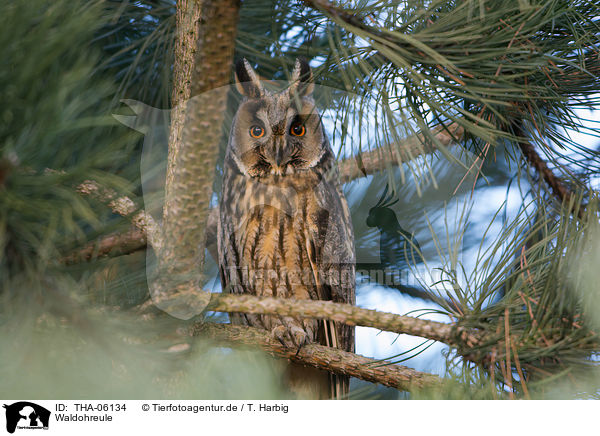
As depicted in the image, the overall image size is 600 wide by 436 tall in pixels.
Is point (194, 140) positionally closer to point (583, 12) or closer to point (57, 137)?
point (57, 137)

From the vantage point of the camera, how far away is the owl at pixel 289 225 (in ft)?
3.11

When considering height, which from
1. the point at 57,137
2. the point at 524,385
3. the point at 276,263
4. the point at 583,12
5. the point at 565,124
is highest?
the point at 583,12

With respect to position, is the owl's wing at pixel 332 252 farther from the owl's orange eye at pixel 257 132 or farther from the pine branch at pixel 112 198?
the pine branch at pixel 112 198

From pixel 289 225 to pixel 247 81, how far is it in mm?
328

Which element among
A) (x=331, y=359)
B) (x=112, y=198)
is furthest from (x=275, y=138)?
(x=112, y=198)

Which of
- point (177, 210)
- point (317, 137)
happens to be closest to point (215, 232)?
point (317, 137)

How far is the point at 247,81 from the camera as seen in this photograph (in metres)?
0.88

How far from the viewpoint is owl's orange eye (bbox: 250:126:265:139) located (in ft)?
3.06

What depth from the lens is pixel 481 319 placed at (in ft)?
1.65

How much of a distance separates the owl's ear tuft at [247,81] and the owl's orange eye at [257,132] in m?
0.07

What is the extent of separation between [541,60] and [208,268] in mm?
852
